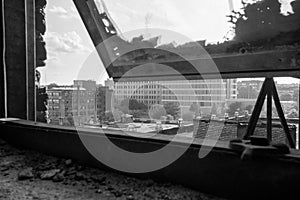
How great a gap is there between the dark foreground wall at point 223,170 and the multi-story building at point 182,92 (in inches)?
34.6

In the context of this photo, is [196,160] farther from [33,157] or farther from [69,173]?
[33,157]

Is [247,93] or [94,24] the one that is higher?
[94,24]

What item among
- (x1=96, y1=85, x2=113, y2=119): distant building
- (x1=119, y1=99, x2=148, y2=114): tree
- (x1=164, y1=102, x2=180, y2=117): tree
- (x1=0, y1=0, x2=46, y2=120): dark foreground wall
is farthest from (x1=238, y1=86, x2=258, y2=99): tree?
(x1=0, y1=0, x2=46, y2=120): dark foreground wall

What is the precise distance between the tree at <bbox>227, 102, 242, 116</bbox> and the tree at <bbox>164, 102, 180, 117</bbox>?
1.39 ft

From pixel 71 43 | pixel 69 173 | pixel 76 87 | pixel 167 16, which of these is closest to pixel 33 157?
pixel 69 173

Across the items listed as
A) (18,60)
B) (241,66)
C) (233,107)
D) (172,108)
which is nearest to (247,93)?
(233,107)

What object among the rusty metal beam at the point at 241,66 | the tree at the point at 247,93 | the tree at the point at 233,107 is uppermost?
the rusty metal beam at the point at 241,66

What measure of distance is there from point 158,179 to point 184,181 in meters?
0.13

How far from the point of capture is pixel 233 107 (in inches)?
75.4

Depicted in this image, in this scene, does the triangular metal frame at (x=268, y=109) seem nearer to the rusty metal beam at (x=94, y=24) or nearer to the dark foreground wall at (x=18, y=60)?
the rusty metal beam at (x=94, y=24)

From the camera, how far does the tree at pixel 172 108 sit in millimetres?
2014

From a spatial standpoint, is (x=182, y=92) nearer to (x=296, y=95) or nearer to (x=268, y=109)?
(x=268, y=109)

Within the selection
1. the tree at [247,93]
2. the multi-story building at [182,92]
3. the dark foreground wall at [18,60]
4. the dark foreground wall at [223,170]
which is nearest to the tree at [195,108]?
the multi-story building at [182,92]

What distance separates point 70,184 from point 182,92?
1.22m
